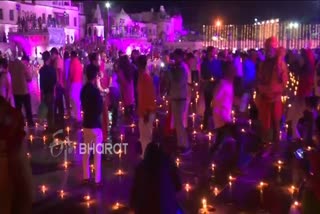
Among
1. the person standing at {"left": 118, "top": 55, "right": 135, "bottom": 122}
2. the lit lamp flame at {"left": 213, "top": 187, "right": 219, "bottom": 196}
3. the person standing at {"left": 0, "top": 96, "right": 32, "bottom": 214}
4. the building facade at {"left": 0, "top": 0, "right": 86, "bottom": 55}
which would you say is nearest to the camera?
the person standing at {"left": 0, "top": 96, "right": 32, "bottom": 214}

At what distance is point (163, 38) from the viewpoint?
233 feet

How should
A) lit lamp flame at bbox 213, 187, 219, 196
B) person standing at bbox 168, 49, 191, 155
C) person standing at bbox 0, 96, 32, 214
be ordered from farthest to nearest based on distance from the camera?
person standing at bbox 168, 49, 191, 155, lit lamp flame at bbox 213, 187, 219, 196, person standing at bbox 0, 96, 32, 214

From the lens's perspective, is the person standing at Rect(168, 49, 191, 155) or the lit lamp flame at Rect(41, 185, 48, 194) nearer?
the lit lamp flame at Rect(41, 185, 48, 194)

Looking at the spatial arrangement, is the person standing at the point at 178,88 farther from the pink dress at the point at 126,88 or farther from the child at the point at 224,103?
the pink dress at the point at 126,88

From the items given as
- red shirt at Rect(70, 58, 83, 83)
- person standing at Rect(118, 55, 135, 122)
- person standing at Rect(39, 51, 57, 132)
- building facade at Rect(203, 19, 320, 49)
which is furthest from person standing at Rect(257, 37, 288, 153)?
building facade at Rect(203, 19, 320, 49)

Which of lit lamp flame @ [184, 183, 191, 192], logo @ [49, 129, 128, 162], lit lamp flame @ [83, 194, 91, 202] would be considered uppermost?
logo @ [49, 129, 128, 162]

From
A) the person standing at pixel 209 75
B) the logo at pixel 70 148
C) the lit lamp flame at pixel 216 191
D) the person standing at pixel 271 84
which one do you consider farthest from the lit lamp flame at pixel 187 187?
the person standing at pixel 209 75

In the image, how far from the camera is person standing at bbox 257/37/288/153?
8891mm

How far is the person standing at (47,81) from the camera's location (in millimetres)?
11227

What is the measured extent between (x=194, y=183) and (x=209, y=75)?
4609 millimetres

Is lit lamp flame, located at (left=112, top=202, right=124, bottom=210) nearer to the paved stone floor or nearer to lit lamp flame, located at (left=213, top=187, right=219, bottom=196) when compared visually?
the paved stone floor

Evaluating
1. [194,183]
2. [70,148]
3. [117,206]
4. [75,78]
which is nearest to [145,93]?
[194,183]

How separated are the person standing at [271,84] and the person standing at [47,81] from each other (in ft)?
16.4

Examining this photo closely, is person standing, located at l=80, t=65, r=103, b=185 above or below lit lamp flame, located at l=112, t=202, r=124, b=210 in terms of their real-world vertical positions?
above
